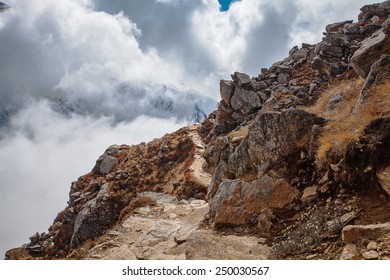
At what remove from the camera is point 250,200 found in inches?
418

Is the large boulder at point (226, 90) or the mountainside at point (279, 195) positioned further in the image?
the large boulder at point (226, 90)

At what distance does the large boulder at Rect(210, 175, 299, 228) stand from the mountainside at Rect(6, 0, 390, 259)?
39mm

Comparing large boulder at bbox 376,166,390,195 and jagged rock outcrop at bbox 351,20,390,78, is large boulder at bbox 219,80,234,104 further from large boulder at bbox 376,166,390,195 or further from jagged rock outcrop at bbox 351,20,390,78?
large boulder at bbox 376,166,390,195

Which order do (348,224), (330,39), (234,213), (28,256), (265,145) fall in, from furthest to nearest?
1. (330,39)
2. (28,256)
3. (265,145)
4. (234,213)
5. (348,224)

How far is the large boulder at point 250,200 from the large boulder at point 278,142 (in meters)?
0.77

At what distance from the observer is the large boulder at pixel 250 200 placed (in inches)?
387

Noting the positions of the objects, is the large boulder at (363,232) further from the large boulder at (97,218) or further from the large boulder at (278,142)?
the large boulder at (97,218)

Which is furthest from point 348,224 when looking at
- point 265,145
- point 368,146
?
point 265,145

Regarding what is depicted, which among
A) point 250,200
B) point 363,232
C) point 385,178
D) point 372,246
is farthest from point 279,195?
point 372,246

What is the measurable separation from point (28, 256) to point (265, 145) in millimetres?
20573

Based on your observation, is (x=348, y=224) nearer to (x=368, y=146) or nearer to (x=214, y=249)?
(x=368, y=146)

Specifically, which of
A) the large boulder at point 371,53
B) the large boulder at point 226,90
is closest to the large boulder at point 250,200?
the large boulder at point 371,53

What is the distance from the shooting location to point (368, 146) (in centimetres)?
784

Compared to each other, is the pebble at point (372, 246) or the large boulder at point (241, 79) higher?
the large boulder at point (241, 79)
